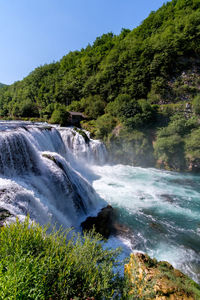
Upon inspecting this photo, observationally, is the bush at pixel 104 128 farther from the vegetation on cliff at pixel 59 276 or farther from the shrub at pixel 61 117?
the vegetation on cliff at pixel 59 276

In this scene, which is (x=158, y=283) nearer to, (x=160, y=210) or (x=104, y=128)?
(x=160, y=210)

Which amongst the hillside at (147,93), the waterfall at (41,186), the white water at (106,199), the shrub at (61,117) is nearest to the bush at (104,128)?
the hillside at (147,93)

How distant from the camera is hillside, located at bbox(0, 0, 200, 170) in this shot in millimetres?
19000

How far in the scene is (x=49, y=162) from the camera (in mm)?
9484

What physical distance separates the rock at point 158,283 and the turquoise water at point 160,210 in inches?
110

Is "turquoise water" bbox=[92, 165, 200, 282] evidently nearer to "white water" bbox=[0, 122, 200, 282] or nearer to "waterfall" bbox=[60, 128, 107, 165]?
"white water" bbox=[0, 122, 200, 282]

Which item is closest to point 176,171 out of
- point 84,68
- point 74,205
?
point 74,205

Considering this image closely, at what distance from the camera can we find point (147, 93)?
28281mm

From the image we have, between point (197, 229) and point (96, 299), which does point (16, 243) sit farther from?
point (197, 229)

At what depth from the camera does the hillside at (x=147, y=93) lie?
62.3 feet

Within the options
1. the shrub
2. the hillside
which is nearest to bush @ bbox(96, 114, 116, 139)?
the hillside

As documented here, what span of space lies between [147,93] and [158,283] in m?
29.5

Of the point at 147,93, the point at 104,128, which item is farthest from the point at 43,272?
the point at 147,93

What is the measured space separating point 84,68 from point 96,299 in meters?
50.7
